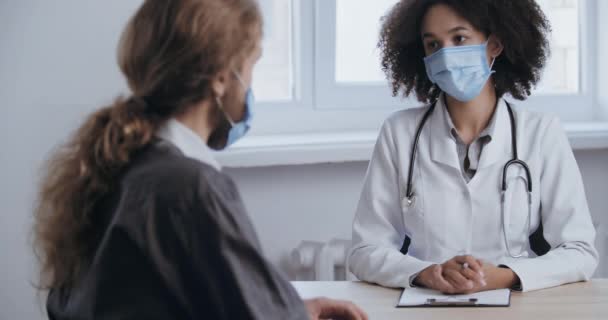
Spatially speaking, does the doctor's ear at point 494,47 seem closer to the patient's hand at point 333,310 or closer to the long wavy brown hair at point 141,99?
the patient's hand at point 333,310

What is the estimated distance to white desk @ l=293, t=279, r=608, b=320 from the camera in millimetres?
1564

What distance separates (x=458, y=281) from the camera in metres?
1.69

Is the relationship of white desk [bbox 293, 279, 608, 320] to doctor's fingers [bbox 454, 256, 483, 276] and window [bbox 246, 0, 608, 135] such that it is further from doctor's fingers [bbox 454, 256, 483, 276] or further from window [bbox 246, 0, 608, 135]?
window [bbox 246, 0, 608, 135]

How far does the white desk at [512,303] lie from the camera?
156 centimetres

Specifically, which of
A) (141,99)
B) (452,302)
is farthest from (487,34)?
(141,99)

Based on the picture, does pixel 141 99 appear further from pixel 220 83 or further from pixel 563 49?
pixel 563 49

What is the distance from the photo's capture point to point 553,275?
1.77m

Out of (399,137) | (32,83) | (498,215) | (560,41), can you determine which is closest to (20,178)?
(32,83)

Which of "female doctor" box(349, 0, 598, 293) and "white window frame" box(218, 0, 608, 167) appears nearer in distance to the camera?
"female doctor" box(349, 0, 598, 293)

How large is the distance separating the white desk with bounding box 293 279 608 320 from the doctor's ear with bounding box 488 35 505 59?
0.63 metres

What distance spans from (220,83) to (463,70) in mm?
992

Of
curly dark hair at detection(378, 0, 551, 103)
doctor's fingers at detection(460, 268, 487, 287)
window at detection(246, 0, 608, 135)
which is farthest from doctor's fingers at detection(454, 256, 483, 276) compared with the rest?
window at detection(246, 0, 608, 135)

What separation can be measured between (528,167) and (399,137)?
1.03 feet

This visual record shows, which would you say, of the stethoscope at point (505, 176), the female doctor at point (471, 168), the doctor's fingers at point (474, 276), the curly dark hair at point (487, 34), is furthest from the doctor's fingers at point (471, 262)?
the curly dark hair at point (487, 34)
